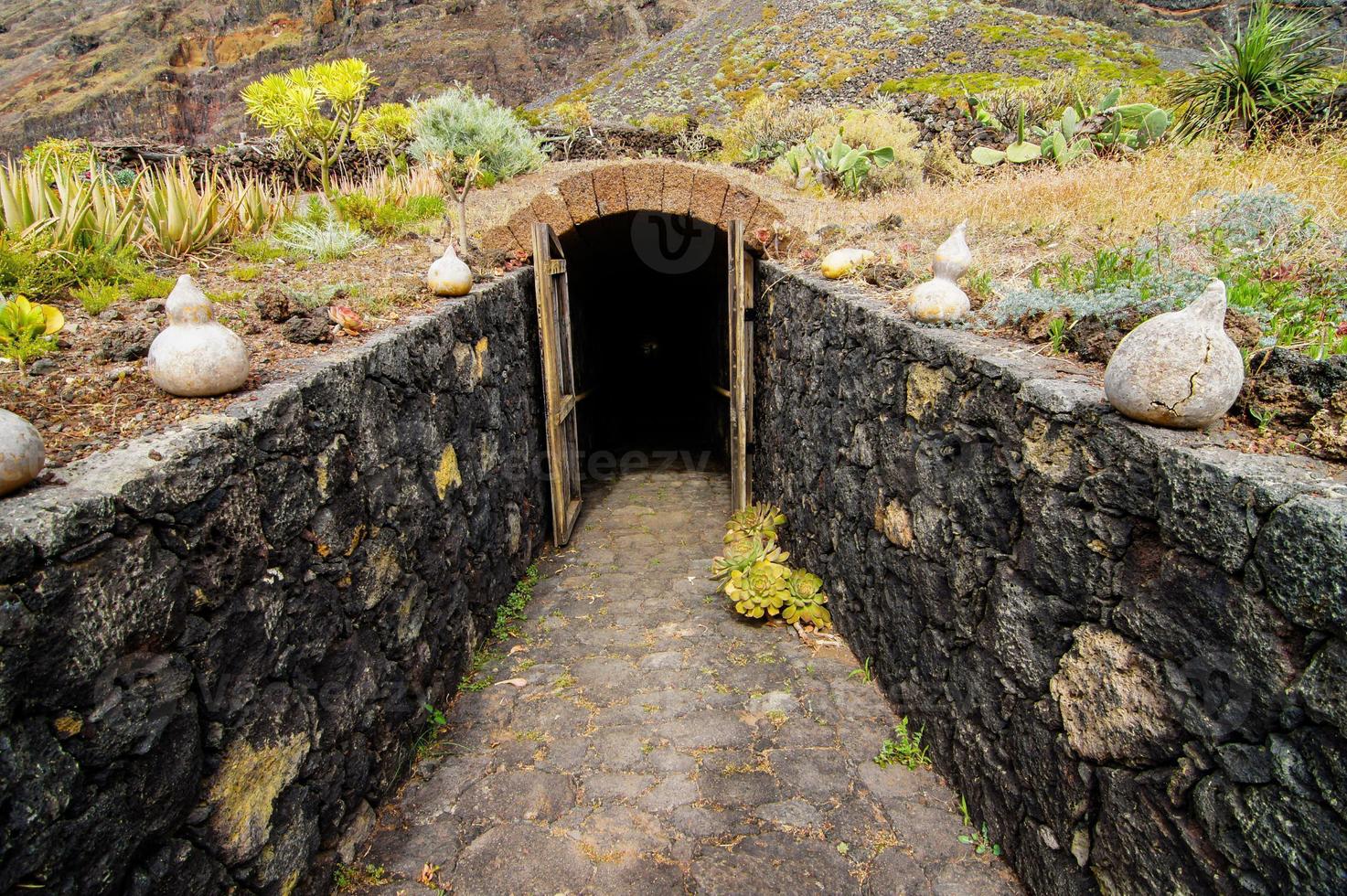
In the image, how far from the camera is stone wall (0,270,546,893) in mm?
1271

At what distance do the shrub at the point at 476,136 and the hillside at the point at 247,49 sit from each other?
28.2m

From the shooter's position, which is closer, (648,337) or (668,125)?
(648,337)

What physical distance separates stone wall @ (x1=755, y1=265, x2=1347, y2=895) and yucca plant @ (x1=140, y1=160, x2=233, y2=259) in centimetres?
451

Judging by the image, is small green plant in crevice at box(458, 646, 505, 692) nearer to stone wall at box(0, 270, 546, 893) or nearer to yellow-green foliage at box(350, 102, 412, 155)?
stone wall at box(0, 270, 546, 893)

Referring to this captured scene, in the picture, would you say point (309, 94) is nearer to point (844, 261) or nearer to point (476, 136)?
point (476, 136)

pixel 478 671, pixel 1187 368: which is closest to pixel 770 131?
pixel 478 671

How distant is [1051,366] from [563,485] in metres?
4.08

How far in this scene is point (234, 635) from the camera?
5.92 ft

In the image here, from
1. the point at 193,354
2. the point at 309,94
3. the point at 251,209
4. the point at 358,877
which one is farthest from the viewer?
the point at 309,94

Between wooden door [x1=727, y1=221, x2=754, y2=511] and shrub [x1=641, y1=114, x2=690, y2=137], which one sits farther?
shrub [x1=641, y1=114, x2=690, y2=137]

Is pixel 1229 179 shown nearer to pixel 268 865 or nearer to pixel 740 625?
pixel 740 625

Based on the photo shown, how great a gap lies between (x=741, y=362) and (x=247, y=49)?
4866 centimetres

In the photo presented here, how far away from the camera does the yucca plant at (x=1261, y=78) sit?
5.79 meters

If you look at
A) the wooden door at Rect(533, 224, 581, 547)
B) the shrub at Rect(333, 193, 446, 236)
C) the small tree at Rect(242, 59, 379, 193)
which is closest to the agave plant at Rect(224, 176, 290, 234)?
the shrub at Rect(333, 193, 446, 236)
